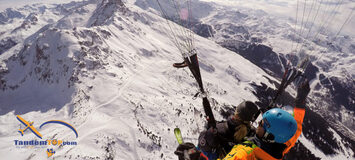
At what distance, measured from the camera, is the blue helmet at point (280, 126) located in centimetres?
514

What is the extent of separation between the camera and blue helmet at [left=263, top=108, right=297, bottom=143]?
5145 millimetres

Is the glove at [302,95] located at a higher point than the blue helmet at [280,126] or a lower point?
lower

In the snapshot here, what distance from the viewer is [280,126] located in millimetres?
5199

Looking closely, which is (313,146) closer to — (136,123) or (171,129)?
(171,129)

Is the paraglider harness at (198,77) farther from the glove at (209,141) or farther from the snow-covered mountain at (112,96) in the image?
the snow-covered mountain at (112,96)

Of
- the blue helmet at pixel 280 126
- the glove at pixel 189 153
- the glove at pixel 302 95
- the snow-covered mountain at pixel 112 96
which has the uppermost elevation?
the blue helmet at pixel 280 126

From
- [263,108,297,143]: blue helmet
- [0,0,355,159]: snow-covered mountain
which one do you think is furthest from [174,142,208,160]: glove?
[0,0,355,159]: snow-covered mountain

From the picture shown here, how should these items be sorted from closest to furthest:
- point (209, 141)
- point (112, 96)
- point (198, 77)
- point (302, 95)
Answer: point (209, 141) → point (198, 77) → point (302, 95) → point (112, 96)

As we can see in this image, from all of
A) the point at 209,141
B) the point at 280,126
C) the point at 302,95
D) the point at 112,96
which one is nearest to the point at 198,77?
the point at 209,141

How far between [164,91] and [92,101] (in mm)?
25292

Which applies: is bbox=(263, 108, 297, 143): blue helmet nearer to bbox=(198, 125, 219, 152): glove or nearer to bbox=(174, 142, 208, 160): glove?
bbox=(198, 125, 219, 152): glove

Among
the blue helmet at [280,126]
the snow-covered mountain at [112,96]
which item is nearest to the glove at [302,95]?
the blue helmet at [280,126]

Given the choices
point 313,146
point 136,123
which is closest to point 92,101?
point 136,123

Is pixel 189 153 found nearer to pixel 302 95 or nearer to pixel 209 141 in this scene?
pixel 209 141
